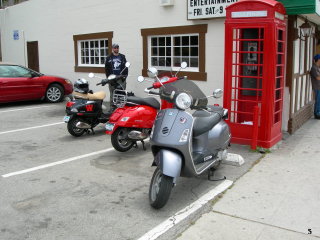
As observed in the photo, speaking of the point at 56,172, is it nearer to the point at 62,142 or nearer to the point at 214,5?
the point at 62,142

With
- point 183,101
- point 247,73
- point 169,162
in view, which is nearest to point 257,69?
point 247,73

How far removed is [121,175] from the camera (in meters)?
5.51

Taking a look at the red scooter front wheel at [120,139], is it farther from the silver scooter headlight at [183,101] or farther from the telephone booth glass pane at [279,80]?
the telephone booth glass pane at [279,80]

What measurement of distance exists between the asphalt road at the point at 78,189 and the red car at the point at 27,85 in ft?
13.8

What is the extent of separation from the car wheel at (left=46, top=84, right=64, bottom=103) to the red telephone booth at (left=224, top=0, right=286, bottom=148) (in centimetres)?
729

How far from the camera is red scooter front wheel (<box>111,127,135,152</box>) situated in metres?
6.43

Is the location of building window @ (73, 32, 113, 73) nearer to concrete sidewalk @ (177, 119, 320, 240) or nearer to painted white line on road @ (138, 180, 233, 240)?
concrete sidewalk @ (177, 119, 320, 240)

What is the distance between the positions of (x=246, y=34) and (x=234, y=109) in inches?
60.6

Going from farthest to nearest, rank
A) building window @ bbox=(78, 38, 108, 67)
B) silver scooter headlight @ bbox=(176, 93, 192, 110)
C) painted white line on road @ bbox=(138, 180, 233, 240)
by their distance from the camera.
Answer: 1. building window @ bbox=(78, 38, 108, 67)
2. silver scooter headlight @ bbox=(176, 93, 192, 110)
3. painted white line on road @ bbox=(138, 180, 233, 240)

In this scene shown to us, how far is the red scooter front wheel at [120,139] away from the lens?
6.43 m

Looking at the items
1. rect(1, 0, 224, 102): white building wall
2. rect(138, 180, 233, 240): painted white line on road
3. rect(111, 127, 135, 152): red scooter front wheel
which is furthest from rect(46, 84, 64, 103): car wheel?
rect(138, 180, 233, 240): painted white line on road


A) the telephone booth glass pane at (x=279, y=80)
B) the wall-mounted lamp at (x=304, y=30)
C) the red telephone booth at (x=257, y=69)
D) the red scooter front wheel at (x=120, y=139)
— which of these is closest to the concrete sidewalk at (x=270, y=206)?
the red telephone booth at (x=257, y=69)

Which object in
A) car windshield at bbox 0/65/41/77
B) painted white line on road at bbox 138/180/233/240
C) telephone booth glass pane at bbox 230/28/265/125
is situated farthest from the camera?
car windshield at bbox 0/65/41/77

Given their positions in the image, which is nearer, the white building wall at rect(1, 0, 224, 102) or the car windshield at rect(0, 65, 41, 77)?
the white building wall at rect(1, 0, 224, 102)
